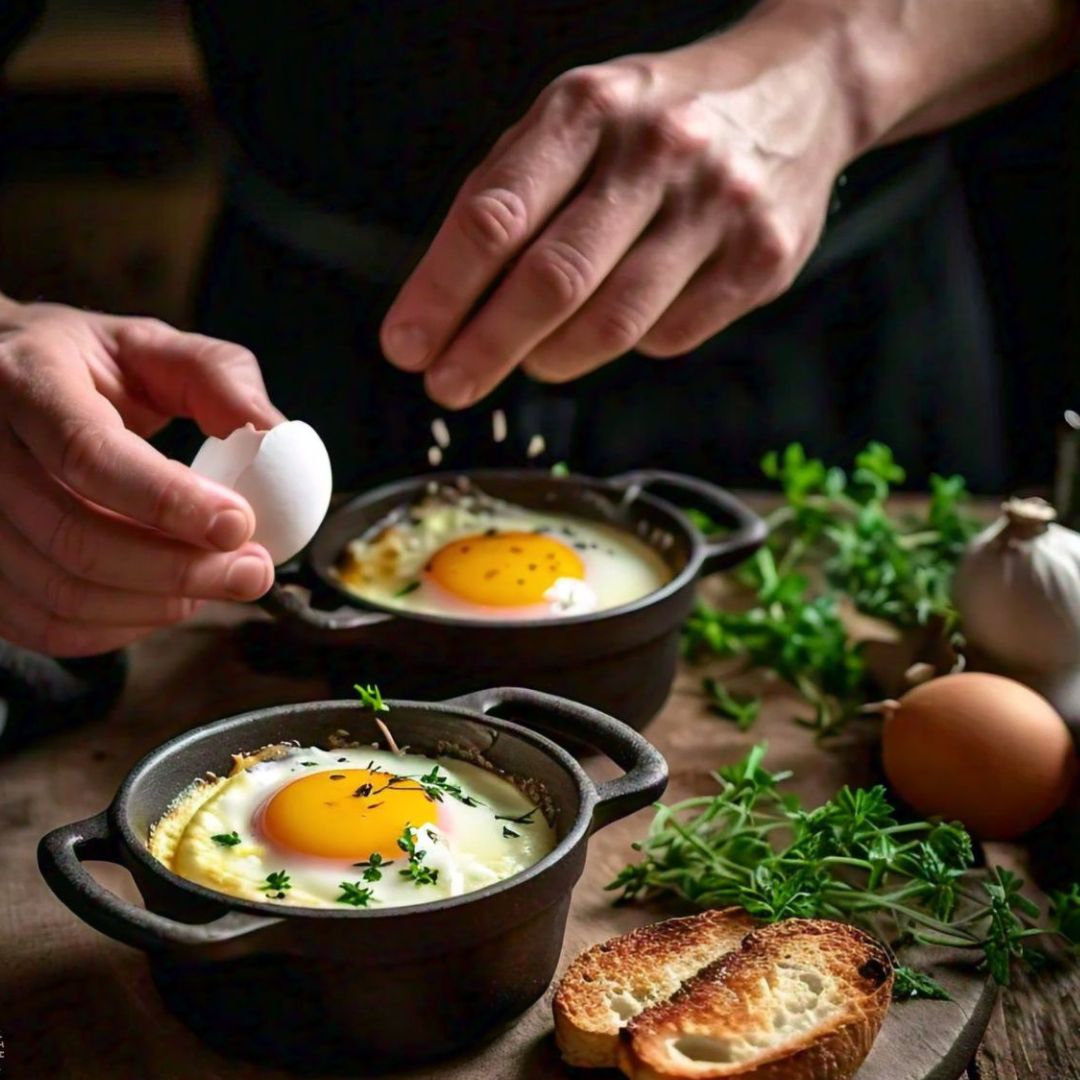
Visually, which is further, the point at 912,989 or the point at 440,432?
the point at 440,432

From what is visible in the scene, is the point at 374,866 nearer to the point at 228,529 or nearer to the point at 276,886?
the point at 276,886

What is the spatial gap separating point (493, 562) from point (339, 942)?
3.61 ft

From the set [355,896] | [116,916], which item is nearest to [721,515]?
[355,896]

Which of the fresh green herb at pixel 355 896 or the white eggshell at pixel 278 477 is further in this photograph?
the white eggshell at pixel 278 477

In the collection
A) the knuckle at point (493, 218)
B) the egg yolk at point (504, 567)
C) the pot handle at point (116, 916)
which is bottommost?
the egg yolk at point (504, 567)

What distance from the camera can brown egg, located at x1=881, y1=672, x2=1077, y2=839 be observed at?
2115mm

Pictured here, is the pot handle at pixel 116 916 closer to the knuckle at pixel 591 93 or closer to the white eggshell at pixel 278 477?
the white eggshell at pixel 278 477

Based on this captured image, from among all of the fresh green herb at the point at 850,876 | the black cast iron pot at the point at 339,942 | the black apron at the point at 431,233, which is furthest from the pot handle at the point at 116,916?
the black apron at the point at 431,233

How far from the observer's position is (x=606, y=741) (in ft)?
6.26

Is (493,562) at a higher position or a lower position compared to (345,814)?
lower

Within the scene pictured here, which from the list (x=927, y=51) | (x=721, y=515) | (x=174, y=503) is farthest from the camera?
(x=721, y=515)

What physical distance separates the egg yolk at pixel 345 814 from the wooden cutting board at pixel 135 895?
25 cm

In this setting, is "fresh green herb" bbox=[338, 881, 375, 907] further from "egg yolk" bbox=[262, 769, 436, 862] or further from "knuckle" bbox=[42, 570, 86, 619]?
"knuckle" bbox=[42, 570, 86, 619]

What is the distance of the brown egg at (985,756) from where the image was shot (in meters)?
2.12
